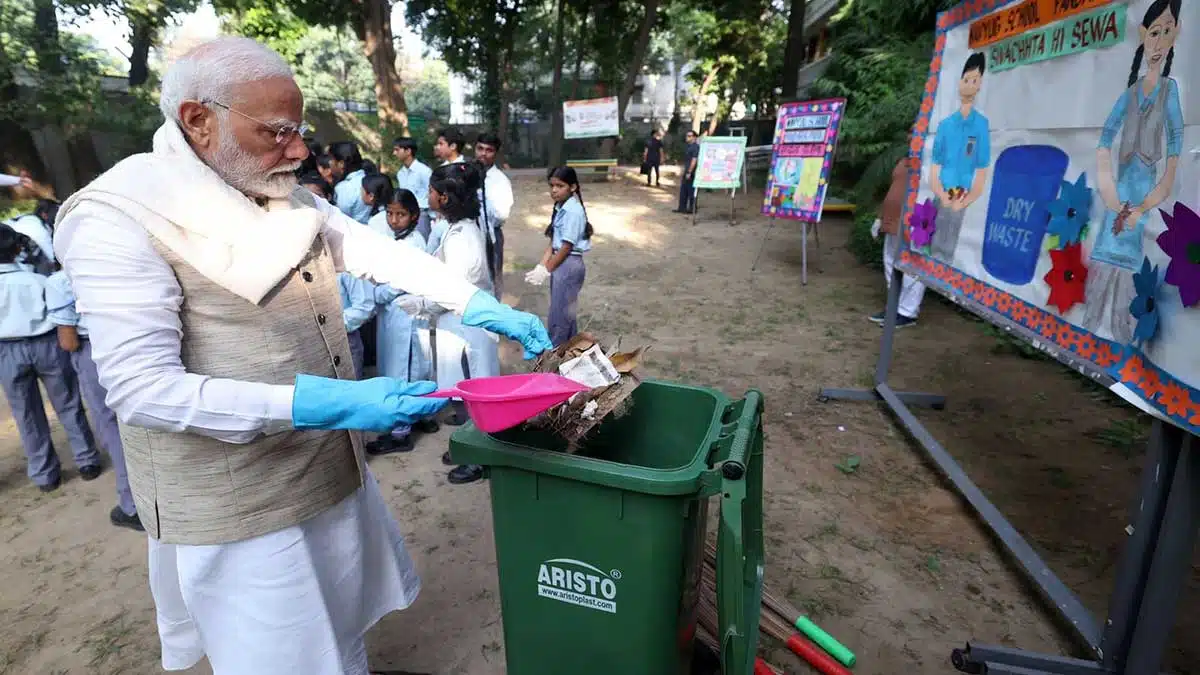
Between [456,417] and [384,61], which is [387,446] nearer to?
[456,417]

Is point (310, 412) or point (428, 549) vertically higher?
point (310, 412)

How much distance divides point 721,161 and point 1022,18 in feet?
30.0

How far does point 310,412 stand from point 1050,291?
9.14 ft

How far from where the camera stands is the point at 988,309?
309 cm

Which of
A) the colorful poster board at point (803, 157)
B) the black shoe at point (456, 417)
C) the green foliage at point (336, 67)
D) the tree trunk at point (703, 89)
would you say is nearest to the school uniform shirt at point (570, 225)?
the black shoe at point (456, 417)

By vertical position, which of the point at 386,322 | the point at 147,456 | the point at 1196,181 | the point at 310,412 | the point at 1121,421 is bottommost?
the point at 1121,421

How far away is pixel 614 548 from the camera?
1.61m

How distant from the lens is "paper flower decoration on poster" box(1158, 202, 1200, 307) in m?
1.84

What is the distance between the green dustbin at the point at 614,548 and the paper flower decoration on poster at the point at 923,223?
8.28 feet

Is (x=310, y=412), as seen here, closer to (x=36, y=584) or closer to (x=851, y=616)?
(x=851, y=616)

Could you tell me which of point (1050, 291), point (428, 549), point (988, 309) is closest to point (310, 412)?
point (428, 549)

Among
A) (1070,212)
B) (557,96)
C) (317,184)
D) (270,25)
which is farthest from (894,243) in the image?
(557,96)

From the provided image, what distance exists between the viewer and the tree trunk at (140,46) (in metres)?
12.7

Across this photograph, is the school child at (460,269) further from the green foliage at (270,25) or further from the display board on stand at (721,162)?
the green foliage at (270,25)
